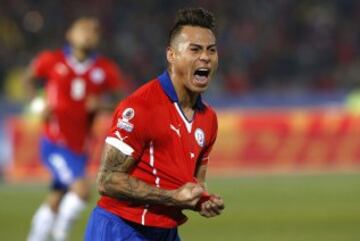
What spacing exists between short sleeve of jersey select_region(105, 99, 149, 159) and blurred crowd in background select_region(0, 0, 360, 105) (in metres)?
16.0

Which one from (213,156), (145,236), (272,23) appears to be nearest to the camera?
(145,236)

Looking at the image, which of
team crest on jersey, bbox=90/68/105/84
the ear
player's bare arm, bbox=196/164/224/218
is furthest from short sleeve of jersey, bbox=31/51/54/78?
player's bare arm, bbox=196/164/224/218

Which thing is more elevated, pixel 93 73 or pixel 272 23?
pixel 272 23

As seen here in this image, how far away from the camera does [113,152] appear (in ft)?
18.1

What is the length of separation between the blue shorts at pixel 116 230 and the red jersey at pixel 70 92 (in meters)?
5.47

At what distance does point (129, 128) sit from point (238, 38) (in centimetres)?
1863

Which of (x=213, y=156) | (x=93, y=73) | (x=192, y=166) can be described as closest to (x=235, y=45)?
(x=213, y=156)

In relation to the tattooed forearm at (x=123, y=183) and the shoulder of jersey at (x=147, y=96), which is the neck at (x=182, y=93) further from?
the tattooed forearm at (x=123, y=183)

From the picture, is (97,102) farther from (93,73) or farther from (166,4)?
(166,4)

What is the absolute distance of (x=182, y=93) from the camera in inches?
228

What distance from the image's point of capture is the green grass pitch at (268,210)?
1266 cm

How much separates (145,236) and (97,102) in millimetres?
5589

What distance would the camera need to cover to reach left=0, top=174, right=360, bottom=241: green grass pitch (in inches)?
498

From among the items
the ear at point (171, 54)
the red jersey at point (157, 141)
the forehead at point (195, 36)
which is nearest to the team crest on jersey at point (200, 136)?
the red jersey at point (157, 141)
